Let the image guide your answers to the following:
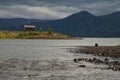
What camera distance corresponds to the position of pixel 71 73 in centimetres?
5697

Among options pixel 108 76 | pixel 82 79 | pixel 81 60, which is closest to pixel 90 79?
pixel 82 79

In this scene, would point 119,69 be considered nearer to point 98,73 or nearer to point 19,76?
point 98,73

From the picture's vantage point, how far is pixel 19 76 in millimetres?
51938

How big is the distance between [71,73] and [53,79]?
27.5 feet

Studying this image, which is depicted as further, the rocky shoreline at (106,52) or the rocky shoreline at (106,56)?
the rocky shoreline at (106,52)

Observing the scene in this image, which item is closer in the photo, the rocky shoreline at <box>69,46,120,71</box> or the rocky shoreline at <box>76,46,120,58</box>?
the rocky shoreline at <box>69,46,120,71</box>

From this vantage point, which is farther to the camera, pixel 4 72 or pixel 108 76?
pixel 4 72

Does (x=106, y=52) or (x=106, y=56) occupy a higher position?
(x=106, y=52)

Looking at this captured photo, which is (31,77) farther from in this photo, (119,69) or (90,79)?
(119,69)

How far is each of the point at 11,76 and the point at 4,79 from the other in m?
3.04

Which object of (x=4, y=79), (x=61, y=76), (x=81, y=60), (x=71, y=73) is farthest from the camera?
(x=81, y=60)

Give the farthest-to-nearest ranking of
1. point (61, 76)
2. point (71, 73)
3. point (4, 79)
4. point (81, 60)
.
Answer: point (81, 60) < point (71, 73) < point (61, 76) < point (4, 79)

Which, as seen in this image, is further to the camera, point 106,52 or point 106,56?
point 106,52

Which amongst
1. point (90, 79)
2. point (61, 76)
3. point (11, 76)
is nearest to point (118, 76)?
point (90, 79)
